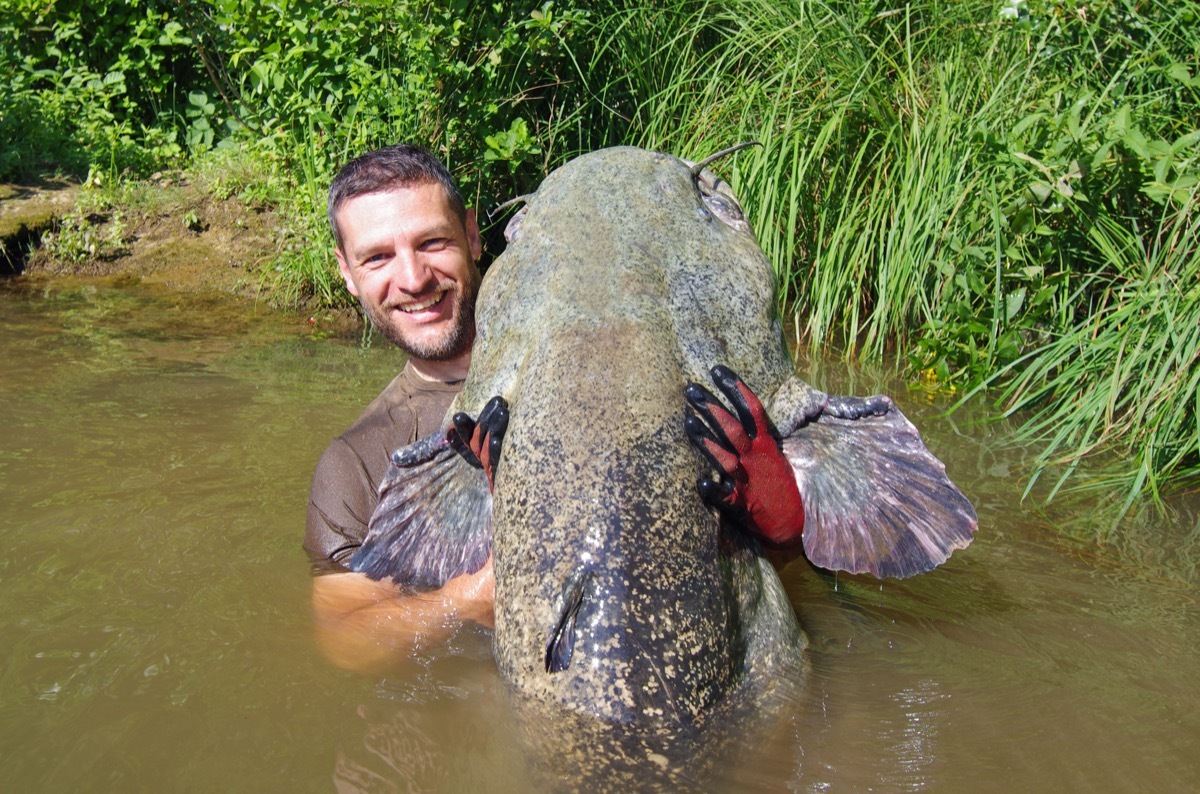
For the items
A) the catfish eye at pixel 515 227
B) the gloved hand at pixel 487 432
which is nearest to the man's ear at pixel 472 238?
the catfish eye at pixel 515 227

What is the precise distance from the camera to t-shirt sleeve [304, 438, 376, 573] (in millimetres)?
3205

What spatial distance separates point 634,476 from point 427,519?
1.85ft

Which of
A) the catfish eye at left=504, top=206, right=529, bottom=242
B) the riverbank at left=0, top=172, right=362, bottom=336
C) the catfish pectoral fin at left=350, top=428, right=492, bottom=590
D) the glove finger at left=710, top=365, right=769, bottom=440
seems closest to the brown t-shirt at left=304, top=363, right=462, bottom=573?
the catfish eye at left=504, top=206, right=529, bottom=242

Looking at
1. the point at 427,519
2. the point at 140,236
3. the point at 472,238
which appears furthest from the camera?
the point at 140,236

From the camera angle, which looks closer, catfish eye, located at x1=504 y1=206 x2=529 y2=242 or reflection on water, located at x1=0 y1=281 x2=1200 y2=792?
reflection on water, located at x1=0 y1=281 x2=1200 y2=792

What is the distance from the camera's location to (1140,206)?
4.53 metres

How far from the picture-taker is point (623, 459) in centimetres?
188

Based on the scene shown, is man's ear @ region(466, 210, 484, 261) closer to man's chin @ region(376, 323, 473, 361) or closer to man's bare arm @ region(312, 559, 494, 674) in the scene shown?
man's chin @ region(376, 323, 473, 361)

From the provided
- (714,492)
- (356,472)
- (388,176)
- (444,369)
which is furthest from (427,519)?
(388,176)

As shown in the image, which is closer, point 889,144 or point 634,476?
point 634,476

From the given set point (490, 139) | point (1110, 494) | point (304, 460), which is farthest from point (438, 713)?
point (490, 139)

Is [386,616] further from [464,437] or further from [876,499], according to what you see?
[876,499]

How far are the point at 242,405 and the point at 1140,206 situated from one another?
12.8 ft

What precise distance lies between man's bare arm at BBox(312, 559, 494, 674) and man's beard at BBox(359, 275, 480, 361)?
72 cm
